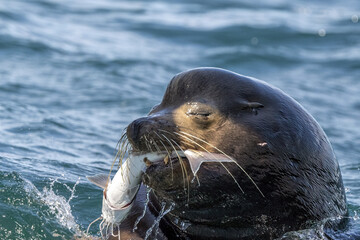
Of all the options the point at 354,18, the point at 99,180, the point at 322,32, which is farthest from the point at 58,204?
the point at 354,18

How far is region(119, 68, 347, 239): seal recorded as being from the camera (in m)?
4.53

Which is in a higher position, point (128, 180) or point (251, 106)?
point (251, 106)

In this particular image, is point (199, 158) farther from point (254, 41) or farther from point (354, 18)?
point (354, 18)

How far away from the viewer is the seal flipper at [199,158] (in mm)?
4363

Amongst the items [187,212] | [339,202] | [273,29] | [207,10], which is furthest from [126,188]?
[207,10]

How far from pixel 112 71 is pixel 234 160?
8.35m

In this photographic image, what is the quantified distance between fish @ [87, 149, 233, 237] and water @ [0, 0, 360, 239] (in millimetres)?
817

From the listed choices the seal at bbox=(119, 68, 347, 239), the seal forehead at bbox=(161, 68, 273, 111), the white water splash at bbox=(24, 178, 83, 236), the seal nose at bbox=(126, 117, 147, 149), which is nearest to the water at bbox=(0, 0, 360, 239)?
the white water splash at bbox=(24, 178, 83, 236)

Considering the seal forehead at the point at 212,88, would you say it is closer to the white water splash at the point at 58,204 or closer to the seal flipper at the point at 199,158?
the seal flipper at the point at 199,158

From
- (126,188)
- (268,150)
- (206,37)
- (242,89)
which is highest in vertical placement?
(242,89)

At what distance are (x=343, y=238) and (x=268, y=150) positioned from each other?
2.92ft

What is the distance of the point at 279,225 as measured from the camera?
4707 millimetres

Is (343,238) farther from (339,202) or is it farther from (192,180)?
(192,180)

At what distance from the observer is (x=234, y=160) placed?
4.56 m
